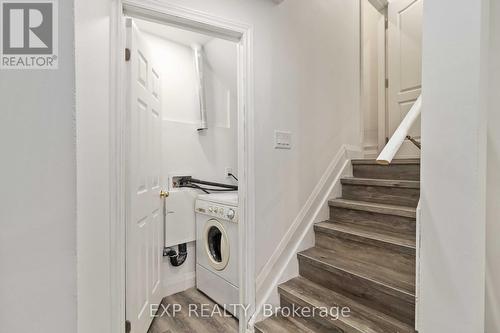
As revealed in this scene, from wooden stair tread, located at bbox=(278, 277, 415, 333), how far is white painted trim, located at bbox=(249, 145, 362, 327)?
0.12 metres

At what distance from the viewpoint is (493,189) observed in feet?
3.10

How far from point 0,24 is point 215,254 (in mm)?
2046

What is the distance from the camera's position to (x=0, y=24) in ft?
1.53

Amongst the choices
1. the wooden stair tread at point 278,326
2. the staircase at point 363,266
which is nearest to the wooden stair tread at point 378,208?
the staircase at point 363,266

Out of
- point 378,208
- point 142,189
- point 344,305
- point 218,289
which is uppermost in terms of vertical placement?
point 142,189

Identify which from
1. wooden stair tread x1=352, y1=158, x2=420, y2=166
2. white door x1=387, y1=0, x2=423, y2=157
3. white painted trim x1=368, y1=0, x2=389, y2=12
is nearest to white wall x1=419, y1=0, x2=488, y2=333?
wooden stair tread x1=352, y1=158, x2=420, y2=166

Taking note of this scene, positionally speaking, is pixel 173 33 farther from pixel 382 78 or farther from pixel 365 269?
pixel 365 269

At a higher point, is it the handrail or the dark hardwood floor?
the handrail

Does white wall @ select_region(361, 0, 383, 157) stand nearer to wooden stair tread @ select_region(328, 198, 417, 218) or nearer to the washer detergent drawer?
wooden stair tread @ select_region(328, 198, 417, 218)

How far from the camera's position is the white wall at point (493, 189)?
92 cm

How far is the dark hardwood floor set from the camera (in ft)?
5.81

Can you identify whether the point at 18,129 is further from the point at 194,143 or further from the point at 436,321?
the point at 194,143

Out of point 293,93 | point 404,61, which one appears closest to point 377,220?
point 293,93

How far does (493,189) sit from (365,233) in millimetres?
838
